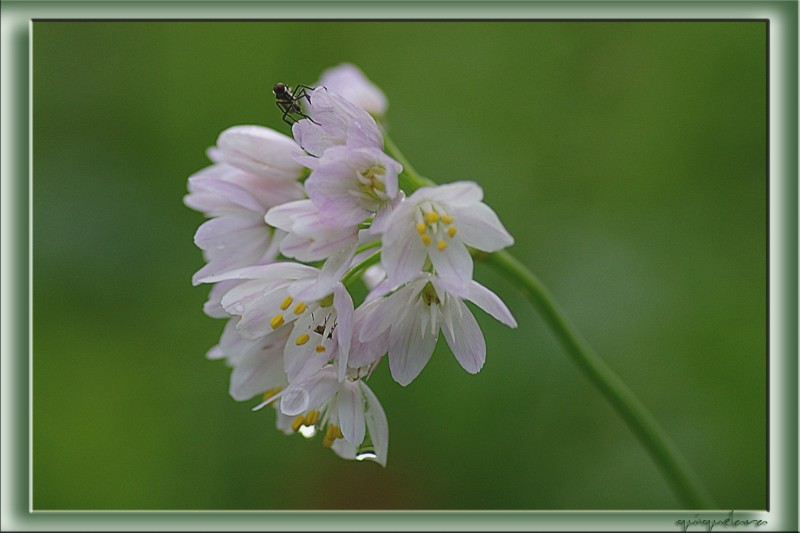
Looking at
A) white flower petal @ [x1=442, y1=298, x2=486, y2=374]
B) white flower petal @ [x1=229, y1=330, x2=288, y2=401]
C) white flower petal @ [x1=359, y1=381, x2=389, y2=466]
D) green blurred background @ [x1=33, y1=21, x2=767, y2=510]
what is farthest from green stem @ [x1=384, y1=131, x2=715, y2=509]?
green blurred background @ [x1=33, y1=21, x2=767, y2=510]

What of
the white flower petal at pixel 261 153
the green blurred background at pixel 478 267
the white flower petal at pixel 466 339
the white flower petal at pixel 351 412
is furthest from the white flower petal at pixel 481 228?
the green blurred background at pixel 478 267

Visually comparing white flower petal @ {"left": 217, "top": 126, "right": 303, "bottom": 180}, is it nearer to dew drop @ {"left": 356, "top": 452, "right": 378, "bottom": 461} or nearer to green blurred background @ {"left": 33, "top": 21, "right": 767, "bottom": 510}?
dew drop @ {"left": 356, "top": 452, "right": 378, "bottom": 461}

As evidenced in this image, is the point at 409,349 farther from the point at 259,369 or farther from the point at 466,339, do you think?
the point at 259,369

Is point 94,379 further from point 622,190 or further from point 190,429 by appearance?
point 622,190
